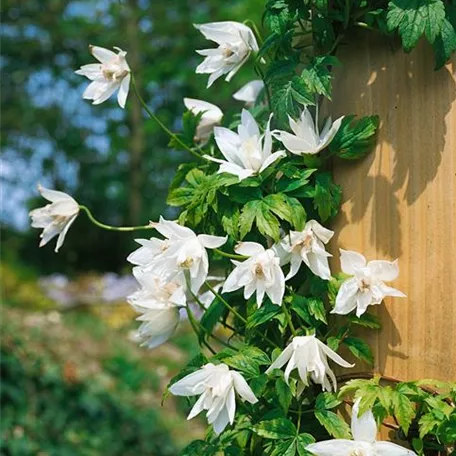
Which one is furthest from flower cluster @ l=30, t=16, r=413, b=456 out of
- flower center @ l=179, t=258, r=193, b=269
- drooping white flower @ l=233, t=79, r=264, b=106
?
drooping white flower @ l=233, t=79, r=264, b=106

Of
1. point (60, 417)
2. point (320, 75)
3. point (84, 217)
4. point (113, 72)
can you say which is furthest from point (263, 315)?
point (84, 217)

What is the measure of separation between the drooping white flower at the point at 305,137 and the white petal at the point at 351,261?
0.18m

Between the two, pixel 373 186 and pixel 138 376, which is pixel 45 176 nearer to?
pixel 138 376

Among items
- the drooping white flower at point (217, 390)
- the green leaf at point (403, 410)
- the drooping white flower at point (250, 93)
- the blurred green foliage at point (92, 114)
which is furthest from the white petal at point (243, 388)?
the blurred green foliage at point (92, 114)

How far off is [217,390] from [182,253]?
0.22m

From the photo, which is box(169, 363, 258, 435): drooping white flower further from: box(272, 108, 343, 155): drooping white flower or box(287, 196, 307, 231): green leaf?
box(272, 108, 343, 155): drooping white flower

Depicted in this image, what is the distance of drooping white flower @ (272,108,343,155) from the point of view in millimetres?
1331

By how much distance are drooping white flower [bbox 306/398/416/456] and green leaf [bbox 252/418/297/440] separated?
7 centimetres

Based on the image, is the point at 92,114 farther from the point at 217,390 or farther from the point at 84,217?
the point at 217,390

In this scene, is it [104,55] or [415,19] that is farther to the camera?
[104,55]

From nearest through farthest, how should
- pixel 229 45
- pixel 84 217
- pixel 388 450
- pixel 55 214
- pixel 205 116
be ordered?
pixel 388 450 < pixel 229 45 < pixel 55 214 < pixel 205 116 < pixel 84 217

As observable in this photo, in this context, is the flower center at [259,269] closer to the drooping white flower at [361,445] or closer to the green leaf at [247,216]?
the green leaf at [247,216]

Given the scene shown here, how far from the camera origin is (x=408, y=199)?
1.33 meters

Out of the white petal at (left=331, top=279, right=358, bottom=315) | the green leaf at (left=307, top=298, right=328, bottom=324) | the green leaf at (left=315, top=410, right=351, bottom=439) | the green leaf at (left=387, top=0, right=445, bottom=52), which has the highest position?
the green leaf at (left=387, top=0, right=445, bottom=52)
